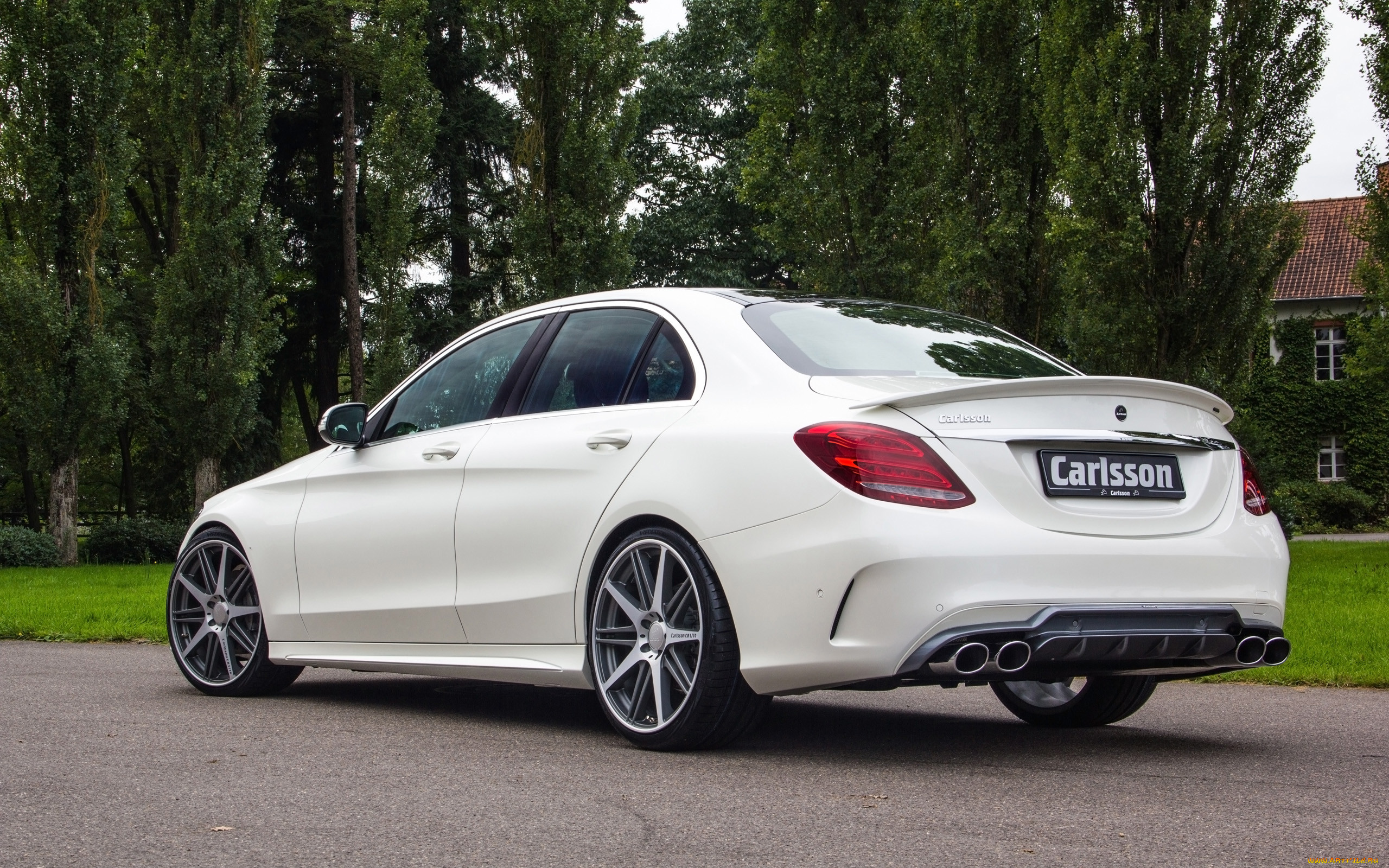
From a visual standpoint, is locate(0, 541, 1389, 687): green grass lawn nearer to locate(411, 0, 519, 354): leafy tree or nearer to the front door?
the front door

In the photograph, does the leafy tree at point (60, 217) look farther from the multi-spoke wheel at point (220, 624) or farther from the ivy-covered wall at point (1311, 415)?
the ivy-covered wall at point (1311, 415)

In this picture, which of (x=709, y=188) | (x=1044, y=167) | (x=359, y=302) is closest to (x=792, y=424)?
(x=1044, y=167)

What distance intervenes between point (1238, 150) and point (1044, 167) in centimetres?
334

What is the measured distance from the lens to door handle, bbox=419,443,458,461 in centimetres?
584

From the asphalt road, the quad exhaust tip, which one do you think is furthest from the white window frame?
the quad exhaust tip

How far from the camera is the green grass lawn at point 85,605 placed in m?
10.9

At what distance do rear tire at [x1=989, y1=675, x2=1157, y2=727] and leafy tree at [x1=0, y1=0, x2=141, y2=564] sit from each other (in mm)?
22287

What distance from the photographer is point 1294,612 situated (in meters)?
11.4

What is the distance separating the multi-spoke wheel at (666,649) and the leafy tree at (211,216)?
22.2 meters

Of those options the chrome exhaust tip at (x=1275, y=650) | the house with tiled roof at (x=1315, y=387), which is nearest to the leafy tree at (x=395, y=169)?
the house with tiled roof at (x=1315, y=387)

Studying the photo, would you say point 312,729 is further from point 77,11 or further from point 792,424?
point 77,11

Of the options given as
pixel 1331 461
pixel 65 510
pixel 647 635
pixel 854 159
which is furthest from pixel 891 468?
pixel 1331 461

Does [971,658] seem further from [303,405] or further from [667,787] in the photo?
[303,405]

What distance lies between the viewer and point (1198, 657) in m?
4.48
